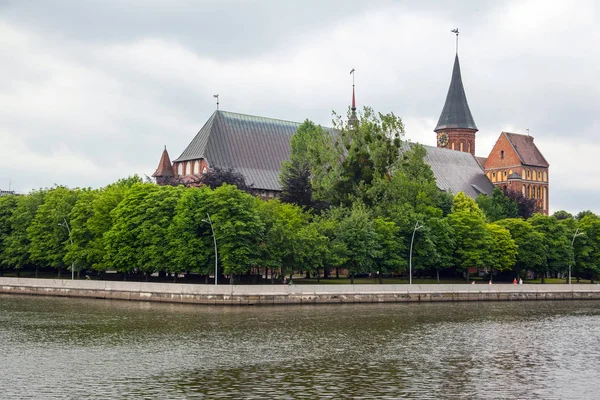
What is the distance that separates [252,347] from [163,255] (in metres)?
31.9

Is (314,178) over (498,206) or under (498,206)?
over

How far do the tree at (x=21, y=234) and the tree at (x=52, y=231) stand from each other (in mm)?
1214

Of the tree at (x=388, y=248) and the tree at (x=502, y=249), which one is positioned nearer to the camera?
the tree at (x=388, y=248)

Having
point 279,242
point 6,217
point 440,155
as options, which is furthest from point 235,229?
point 440,155

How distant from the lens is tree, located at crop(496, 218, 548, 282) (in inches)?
3718

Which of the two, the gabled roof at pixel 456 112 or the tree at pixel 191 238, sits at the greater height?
the gabled roof at pixel 456 112

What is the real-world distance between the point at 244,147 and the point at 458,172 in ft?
168

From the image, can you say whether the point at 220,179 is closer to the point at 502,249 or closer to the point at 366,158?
the point at 366,158

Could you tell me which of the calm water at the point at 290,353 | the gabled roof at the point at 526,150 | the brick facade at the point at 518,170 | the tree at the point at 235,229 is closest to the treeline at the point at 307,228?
the tree at the point at 235,229

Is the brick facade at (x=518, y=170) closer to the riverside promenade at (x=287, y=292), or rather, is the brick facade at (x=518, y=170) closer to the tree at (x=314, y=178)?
the tree at (x=314, y=178)

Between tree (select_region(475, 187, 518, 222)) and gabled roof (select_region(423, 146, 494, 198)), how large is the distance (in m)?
20.2

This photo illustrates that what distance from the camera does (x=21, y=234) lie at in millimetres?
87750

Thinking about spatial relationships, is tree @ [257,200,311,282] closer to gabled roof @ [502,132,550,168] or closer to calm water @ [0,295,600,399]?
calm water @ [0,295,600,399]

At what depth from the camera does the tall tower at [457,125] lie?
16925 centimetres
